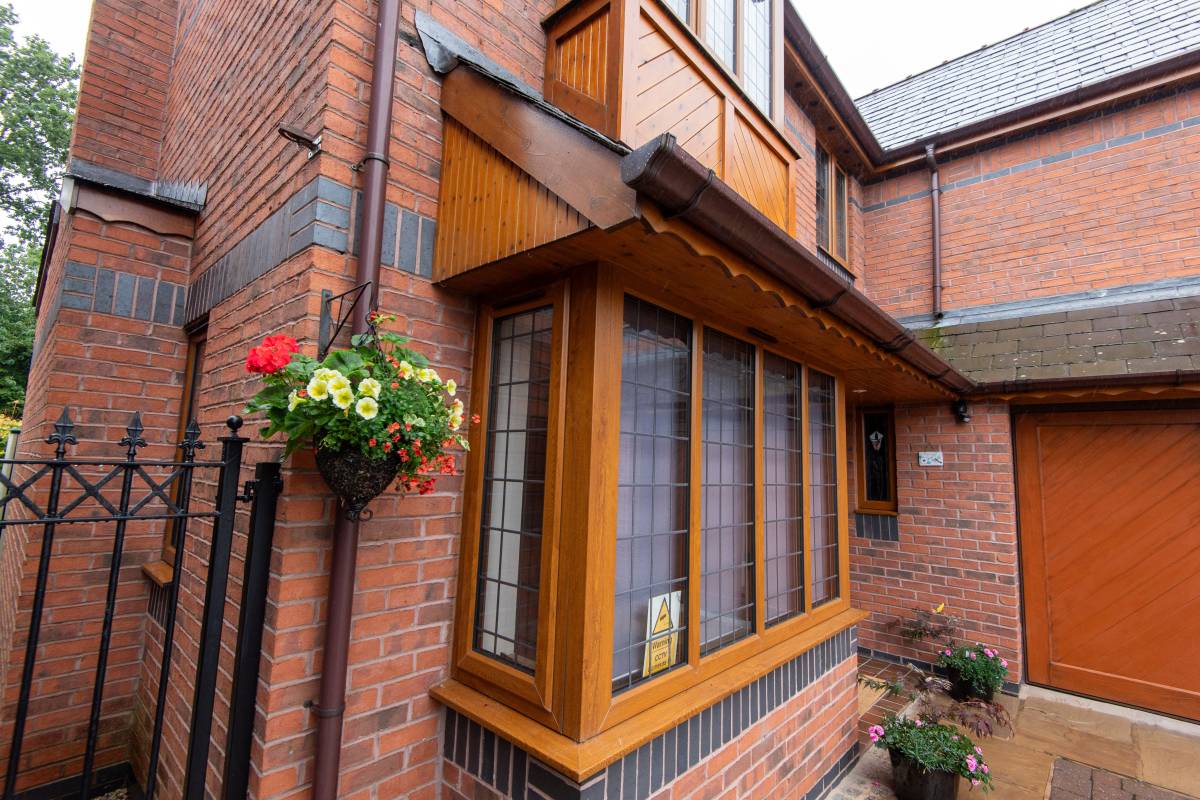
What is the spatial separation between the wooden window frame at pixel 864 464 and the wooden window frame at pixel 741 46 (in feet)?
11.4

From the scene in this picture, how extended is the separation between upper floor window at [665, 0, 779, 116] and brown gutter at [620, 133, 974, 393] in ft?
4.95

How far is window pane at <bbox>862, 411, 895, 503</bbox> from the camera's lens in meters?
5.91

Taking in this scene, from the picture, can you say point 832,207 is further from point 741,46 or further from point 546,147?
point 546,147

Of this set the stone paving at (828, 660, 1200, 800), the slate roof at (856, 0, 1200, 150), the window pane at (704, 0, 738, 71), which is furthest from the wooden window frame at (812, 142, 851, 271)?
the stone paving at (828, 660, 1200, 800)

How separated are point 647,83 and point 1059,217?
539 centimetres

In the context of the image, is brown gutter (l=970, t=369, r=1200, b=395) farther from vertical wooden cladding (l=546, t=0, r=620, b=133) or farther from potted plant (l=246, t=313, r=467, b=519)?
potted plant (l=246, t=313, r=467, b=519)

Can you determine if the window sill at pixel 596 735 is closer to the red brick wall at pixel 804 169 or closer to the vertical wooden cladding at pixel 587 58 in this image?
the vertical wooden cladding at pixel 587 58

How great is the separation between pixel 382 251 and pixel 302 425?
0.83 metres

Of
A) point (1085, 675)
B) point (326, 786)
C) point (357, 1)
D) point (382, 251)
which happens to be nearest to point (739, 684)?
point (326, 786)

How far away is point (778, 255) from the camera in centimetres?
211

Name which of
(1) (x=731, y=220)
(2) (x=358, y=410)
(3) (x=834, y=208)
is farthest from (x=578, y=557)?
(3) (x=834, y=208)

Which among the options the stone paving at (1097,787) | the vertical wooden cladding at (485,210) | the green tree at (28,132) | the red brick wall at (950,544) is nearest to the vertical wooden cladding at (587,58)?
the vertical wooden cladding at (485,210)

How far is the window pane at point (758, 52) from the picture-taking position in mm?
3754

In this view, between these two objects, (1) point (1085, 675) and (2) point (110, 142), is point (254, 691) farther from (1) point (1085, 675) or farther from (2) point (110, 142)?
(1) point (1085, 675)
